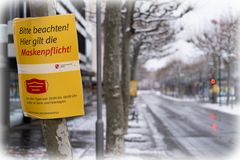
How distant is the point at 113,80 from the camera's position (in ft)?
Result: 40.2

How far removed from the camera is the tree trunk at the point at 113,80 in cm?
1224

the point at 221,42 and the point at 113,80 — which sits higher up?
the point at 221,42

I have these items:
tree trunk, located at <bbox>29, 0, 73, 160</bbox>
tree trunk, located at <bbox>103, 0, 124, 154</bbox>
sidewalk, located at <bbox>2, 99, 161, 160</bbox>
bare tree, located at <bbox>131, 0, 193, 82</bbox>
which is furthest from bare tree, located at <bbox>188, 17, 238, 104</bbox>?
tree trunk, located at <bbox>29, 0, 73, 160</bbox>

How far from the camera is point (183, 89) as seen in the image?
83062 millimetres

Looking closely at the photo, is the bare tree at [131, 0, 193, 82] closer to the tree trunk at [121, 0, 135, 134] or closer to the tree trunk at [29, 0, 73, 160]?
the tree trunk at [121, 0, 135, 134]

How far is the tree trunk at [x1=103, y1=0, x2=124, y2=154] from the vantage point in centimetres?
1224

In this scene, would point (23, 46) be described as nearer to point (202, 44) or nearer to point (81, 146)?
point (81, 146)

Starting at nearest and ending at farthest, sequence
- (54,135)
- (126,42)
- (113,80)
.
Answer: (54,135) < (113,80) < (126,42)

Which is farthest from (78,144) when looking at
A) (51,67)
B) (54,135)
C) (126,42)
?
(51,67)

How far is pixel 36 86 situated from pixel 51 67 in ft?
1.14

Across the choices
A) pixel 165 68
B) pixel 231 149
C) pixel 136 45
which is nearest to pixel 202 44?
pixel 136 45

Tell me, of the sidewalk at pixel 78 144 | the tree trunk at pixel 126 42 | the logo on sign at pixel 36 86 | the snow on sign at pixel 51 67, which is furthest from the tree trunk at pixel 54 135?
the tree trunk at pixel 126 42

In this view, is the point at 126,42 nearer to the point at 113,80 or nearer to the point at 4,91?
the point at 4,91

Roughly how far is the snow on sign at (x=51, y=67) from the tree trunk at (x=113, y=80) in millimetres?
5610
